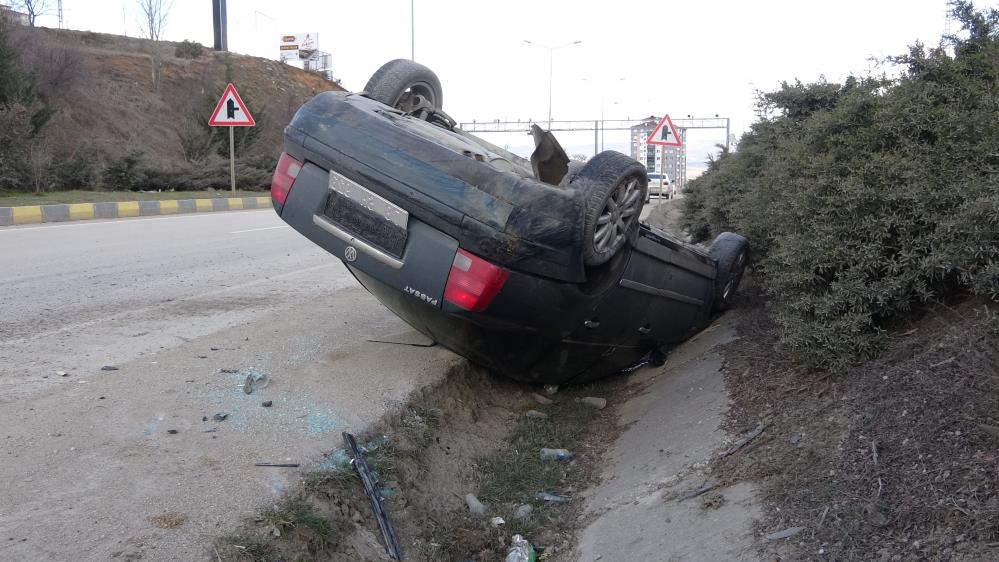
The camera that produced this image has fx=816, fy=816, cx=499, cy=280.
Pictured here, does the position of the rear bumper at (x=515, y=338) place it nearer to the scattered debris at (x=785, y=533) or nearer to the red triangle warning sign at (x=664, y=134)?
the scattered debris at (x=785, y=533)

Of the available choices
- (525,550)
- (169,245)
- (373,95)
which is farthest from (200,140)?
(525,550)

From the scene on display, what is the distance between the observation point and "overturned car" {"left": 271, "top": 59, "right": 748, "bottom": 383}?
373cm

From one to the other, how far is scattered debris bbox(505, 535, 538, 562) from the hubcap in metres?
1.44

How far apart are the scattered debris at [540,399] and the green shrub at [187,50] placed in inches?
2062

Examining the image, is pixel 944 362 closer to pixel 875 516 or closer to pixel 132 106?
pixel 875 516

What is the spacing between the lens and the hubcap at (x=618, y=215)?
396 centimetres

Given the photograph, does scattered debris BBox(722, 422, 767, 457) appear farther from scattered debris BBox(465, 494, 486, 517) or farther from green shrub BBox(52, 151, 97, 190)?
green shrub BBox(52, 151, 97, 190)

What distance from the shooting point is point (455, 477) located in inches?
177

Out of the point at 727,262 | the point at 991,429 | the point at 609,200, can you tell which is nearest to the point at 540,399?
the point at 727,262

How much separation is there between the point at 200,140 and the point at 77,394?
28.6 metres

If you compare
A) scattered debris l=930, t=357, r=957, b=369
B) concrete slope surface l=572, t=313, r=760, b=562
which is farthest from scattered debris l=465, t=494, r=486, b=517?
scattered debris l=930, t=357, r=957, b=369

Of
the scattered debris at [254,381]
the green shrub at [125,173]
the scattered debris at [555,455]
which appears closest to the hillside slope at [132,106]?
the green shrub at [125,173]

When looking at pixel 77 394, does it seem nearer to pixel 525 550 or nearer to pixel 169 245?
pixel 525 550

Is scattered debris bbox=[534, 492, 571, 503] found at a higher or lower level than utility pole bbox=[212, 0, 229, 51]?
lower
